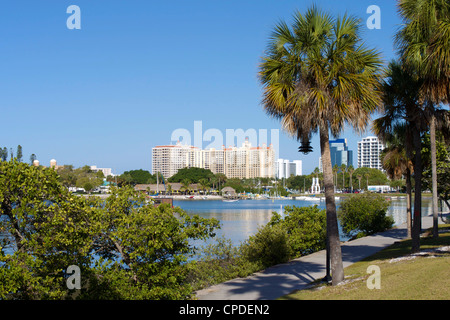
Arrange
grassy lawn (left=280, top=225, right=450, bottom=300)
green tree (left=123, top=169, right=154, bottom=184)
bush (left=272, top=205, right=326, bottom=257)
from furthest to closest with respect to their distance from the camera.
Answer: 1. green tree (left=123, top=169, right=154, bottom=184)
2. bush (left=272, top=205, right=326, bottom=257)
3. grassy lawn (left=280, top=225, right=450, bottom=300)

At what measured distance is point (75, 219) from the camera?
991cm

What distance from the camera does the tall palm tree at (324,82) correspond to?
1197cm

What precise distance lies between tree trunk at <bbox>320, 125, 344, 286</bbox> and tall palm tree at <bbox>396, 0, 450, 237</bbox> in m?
4.41

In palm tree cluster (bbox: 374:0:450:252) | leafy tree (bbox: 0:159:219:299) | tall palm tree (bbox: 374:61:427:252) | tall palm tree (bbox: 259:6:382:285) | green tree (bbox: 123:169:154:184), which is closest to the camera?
leafy tree (bbox: 0:159:219:299)

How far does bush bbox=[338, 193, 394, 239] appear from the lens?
31.3m

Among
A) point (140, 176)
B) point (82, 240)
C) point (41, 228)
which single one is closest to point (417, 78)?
point (82, 240)

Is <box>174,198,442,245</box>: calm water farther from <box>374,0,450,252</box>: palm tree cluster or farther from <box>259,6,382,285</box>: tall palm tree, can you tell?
<box>374,0,450,252</box>: palm tree cluster

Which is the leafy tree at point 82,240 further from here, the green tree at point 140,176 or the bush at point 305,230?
the green tree at point 140,176

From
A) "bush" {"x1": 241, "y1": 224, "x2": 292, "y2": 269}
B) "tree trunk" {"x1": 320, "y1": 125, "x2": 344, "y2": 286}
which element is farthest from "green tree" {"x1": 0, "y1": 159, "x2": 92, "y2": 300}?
"bush" {"x1": 241, "y1": 224, "x2": 292, "y2": 269}

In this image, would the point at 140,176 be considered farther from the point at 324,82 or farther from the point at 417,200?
the point at 324,82

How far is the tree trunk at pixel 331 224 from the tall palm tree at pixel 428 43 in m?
4.41

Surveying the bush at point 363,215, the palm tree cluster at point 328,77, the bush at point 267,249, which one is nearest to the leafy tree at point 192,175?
the bush at point 363,215

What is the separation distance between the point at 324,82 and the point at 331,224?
154 inches
